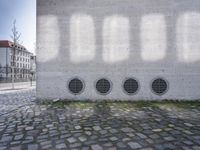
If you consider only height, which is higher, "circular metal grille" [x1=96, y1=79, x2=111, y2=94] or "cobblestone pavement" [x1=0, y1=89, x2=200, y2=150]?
"circular metal grille" [x1=96, y1=79, x2=111, y2=94]

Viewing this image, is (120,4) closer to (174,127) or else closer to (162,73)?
(162,73)

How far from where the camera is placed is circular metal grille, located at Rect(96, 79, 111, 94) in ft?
36.4

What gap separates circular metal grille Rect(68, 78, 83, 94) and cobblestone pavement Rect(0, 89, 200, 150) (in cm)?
232

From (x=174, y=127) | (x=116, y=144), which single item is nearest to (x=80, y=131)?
(x=116, y=144)

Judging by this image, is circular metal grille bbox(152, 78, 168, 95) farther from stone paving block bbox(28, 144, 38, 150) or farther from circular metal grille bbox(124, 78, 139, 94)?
stone paving block bbox(28, 144, 38, 150)

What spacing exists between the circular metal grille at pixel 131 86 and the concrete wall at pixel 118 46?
8.7 inches

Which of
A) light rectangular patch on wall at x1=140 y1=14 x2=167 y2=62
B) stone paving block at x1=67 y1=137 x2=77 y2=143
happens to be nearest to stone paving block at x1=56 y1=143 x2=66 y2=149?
stone paving block at x1=67 y1=137 x2=77 y2=143

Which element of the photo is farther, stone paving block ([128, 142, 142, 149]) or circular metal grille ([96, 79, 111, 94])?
circular metal grille ([96, 79, 111, 94])

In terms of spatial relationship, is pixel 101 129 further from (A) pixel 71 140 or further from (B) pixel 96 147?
(B) pixel 96 147

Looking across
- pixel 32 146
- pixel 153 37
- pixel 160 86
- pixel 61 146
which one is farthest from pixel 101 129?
pixel 153 37

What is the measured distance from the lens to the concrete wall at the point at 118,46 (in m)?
10.9

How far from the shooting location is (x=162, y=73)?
35.7 ft

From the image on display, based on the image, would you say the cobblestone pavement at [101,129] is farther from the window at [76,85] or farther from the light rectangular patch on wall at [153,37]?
the light rectangular patch on wall at [153,37]

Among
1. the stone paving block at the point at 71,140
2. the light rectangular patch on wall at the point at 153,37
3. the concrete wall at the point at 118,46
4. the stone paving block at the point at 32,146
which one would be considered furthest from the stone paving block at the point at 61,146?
the light rectangular patch on wall at the point at 153,37
